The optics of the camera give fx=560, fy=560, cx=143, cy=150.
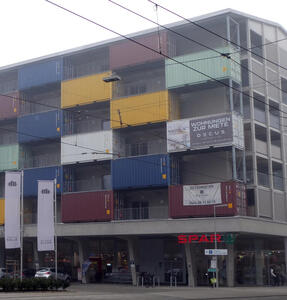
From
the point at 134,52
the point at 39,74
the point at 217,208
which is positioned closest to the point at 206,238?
the point at 217,208

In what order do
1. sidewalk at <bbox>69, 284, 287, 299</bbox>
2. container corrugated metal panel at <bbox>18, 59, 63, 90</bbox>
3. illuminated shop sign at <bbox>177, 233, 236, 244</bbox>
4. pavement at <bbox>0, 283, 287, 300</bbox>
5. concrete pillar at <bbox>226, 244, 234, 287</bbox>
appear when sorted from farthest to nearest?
container corrugated metal panel at <bbox>18, 59, 63, 90</bbox> → concrete pillar at <bbox>226, 244, 234, 287</bbox> → illuminated shop sign at <bbox>177, 233, 236, 244</bbox> → sidewalk at <bbox>69, 284, 287, 299</bbox> → pavement at <bbox>0, 283, 287, 300</bbox>

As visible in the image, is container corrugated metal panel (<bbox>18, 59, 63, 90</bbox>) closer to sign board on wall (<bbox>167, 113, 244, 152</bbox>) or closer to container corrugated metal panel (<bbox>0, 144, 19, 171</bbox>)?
container corrugated metal panel (<bbox>0, 144, 19, 171</bbox>)

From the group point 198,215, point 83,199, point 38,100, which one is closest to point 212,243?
point 198,215

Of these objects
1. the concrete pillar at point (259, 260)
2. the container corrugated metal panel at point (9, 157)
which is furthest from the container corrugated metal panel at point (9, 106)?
the concrete pillar at point (259, 260)

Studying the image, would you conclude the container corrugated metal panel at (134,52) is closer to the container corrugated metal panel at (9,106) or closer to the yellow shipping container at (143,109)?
the yellow shipping container at (143,109)

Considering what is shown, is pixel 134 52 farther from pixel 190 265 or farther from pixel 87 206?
pixel 190 265

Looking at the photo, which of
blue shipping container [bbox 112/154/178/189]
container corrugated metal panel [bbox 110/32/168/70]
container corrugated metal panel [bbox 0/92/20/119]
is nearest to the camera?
blue shipping container [bbox 112/154/178/189]

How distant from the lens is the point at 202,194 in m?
47.4

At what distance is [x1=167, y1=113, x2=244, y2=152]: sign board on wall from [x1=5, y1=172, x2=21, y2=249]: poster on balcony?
50.0 ft

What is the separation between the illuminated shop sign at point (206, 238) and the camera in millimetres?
46406

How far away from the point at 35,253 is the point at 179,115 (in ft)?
70.5

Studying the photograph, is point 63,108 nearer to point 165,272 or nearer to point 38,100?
point 38,100

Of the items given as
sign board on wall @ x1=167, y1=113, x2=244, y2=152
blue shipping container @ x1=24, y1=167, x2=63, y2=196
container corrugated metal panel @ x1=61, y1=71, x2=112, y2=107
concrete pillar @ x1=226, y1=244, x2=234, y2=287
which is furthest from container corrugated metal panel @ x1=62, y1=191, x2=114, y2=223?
concrete pillar @ x1=226, y1=244, x2=234, y2=287

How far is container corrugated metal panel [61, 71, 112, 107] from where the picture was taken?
5400cm
